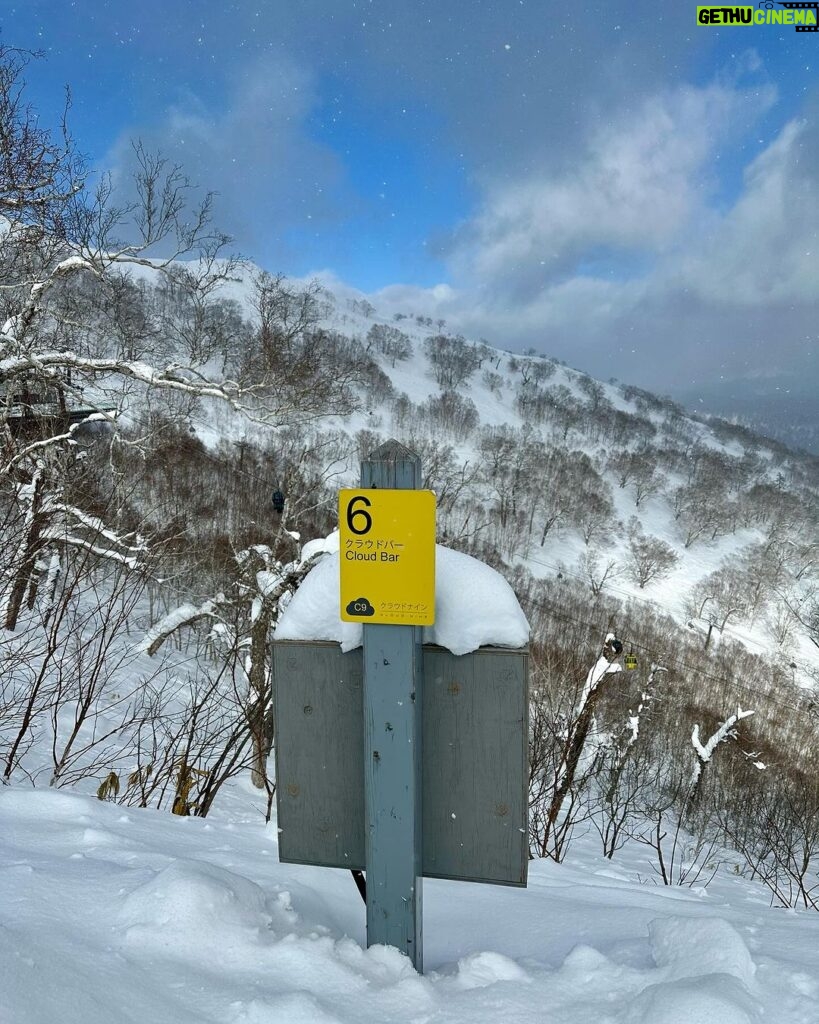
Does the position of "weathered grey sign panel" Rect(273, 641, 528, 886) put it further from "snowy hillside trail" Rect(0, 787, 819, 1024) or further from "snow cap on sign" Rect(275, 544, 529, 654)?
"snowy hillside trail" Rect(0, 787, 819, 1024)

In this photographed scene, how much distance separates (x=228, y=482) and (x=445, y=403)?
6339 cm

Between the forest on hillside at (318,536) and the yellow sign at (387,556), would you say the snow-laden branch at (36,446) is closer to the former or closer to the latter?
the forest on hillside at (318,536)

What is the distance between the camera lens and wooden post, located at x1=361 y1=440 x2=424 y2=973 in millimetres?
1732

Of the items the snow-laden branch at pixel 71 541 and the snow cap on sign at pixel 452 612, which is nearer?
the snow cap on sign at pixel 452 612

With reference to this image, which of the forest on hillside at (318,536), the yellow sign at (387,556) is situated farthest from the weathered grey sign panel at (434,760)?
the forest on hillside at (318,536)

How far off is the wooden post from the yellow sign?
0.15 ft

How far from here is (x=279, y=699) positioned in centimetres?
192

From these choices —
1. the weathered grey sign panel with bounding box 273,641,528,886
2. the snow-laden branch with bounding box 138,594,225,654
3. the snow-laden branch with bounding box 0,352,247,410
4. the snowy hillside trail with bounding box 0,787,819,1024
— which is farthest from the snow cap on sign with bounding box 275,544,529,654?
the snow-laden branch with bounding box 138,594,225,654

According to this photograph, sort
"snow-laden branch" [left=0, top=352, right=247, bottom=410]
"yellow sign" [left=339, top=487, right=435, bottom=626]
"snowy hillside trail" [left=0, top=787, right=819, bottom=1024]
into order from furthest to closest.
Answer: "snow-laden branch" [left=0, top=352, right=247, bottom=410]
"yellow sign" [left=339, top=487, right=435, bottom=626]
"snowy hillside trail" [left=0, top=787, right=819, bottom=1024]

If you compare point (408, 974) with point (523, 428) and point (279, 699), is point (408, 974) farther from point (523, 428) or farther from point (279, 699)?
point (523, 428)

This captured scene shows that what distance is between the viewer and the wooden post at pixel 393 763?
68.2 inches

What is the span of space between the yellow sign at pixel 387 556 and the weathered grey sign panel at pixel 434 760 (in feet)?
0.67

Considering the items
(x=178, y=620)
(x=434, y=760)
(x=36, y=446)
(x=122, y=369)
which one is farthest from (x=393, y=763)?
(x=178, y=620)

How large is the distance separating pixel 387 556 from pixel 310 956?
1148mm
